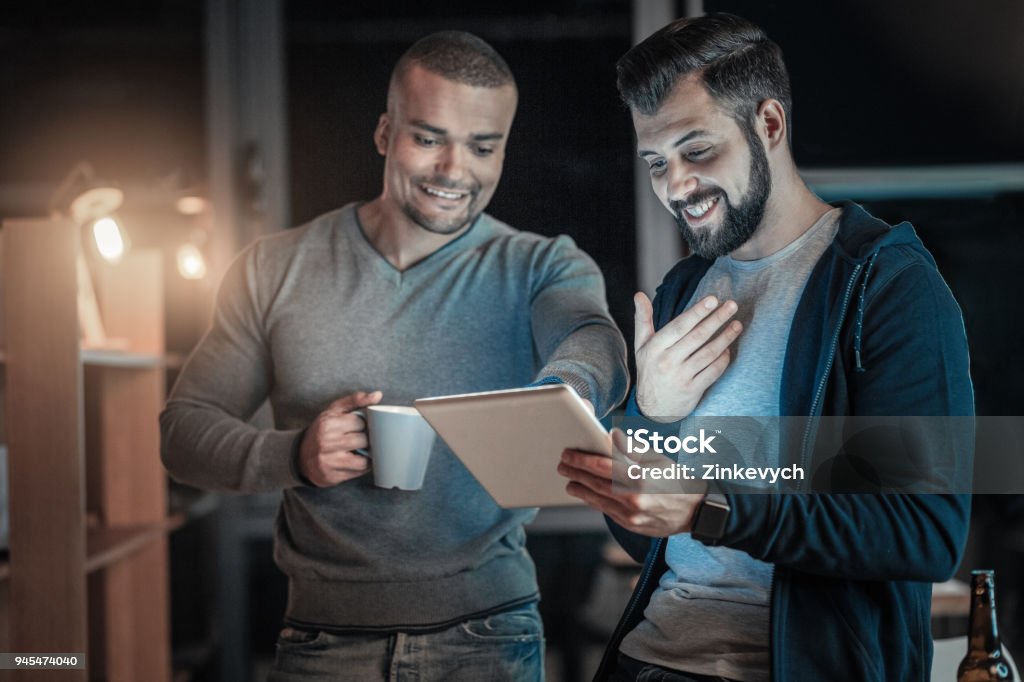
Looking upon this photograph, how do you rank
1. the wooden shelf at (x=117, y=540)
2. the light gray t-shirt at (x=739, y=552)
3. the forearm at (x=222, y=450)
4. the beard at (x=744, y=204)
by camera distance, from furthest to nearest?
the wooden shelf at (x=117, y=540), the forearm at (x=222, y=450), the beard at (x=744, y=204), the light gray t-shirt at (x=739, y=552)

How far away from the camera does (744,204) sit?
4.36 feet

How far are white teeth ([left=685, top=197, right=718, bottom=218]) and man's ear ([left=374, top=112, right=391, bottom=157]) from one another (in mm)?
513

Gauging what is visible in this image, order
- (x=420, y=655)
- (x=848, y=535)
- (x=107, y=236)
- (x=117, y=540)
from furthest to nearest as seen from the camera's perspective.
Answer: (x=117, y=540) < (x=107, y=236) < (x=420, y=655) < (x=848, y=535)

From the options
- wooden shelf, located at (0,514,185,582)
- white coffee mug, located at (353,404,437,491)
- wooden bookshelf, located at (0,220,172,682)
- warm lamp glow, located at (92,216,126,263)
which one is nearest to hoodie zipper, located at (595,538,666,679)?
white coffee mug, located at (353,404,437,491)

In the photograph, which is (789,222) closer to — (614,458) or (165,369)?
(614,458)

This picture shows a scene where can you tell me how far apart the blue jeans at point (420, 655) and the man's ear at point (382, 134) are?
2.52 ft

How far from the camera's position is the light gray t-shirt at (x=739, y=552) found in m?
1.21

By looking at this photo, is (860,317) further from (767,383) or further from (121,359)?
(121,359)

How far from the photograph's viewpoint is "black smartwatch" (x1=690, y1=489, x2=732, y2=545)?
3.67 ft

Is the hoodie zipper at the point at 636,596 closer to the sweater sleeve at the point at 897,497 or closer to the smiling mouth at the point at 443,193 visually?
the sweater sleeve at the point at 897,497

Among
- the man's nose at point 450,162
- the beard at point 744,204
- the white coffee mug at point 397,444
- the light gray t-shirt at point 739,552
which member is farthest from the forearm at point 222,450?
the beard at point 744,204

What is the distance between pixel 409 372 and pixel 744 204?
1.86 ft

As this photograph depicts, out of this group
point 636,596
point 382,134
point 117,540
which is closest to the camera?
point 636,596

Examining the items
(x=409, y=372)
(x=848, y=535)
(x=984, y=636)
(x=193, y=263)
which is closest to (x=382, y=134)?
(x=409, y=372)
